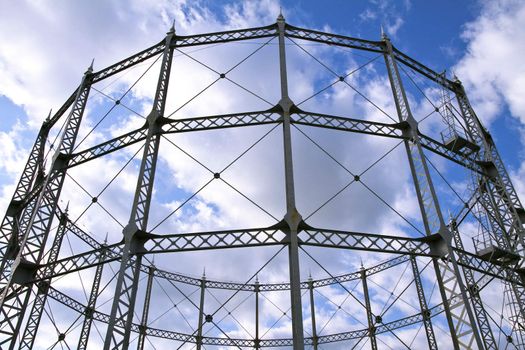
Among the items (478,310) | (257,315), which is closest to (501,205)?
(478,310)

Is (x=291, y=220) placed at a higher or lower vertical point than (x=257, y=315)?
lower

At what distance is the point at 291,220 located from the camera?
9844 mm

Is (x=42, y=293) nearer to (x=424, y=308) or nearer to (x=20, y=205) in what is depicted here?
(x=20, y=205)

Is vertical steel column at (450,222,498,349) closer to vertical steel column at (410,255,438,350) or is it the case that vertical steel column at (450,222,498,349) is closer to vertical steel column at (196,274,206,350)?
vertical steel column at (410,255,438,350)

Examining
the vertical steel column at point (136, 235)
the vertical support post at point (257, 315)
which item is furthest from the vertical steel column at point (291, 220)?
the vertical support post at point (257, 315)

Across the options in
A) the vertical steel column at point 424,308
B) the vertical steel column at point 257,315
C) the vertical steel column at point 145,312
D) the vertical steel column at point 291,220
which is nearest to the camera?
the vertical steel column at point 291,220

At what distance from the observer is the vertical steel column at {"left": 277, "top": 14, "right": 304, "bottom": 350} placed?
8.71 m

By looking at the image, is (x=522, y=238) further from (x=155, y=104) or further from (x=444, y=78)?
(x=155, y=104)

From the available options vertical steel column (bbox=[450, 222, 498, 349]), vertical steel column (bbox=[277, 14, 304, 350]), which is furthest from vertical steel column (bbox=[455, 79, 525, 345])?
vertical steel column (bbox=[277, 14, 304, 350])

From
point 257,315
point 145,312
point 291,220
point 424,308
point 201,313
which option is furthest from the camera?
point 257,315

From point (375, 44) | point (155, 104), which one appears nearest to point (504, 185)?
point (375, 44)

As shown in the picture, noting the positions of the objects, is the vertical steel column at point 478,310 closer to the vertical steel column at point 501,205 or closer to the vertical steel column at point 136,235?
the vertical steel column at point 501,205

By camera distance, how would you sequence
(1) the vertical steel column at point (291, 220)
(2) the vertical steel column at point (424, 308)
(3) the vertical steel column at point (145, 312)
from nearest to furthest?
(1) the vertical steel column at point (291, 220) → (2) the vertical steel column at point (424, 308) → (3) the vertical steel column at point (145, 312)

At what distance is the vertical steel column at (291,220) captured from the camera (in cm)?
871
